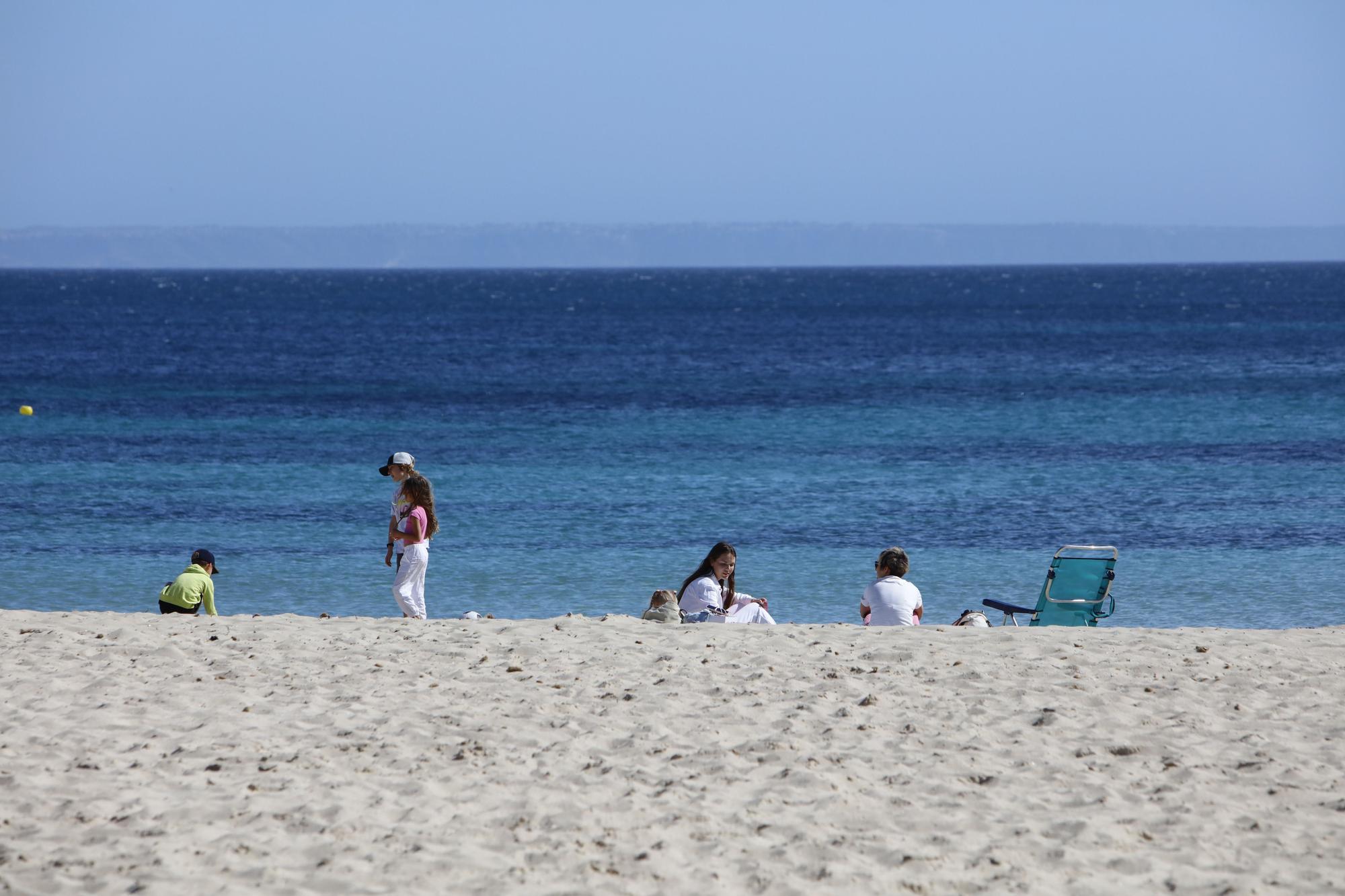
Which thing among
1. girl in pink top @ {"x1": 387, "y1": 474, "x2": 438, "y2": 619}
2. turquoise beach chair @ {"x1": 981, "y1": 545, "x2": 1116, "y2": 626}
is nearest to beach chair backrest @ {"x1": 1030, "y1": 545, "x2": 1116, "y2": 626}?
turquoise beach chair @ {"x1": 981, "y1": 545, "x2": 1116, "y2": 626}

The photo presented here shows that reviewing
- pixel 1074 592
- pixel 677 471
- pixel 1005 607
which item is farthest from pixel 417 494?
pixel 677 471

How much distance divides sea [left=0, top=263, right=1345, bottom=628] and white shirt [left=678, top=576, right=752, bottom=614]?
9.88ft

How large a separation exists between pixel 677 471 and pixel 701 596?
12.3m

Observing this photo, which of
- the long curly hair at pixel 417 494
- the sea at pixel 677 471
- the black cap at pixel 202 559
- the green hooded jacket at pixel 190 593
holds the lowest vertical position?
the sea at pixel 677 471

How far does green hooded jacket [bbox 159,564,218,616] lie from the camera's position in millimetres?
10031

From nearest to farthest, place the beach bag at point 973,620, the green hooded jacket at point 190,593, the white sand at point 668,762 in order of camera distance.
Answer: the white sand at point 668,762
the beach bag at point 973,620
the green hooded jacket at point 190,593

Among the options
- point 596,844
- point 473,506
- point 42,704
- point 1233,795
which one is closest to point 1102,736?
point 1233,795

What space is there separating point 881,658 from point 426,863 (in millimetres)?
3744

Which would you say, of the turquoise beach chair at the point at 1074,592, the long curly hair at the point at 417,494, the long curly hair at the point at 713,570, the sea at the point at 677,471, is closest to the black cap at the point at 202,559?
the long curly hair at the point at 417,494

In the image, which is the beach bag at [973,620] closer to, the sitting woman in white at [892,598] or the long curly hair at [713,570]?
the sitting woman in white at [892,598]

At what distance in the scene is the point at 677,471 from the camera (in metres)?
22.2

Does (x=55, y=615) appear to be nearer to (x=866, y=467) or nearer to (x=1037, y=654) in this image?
(x=1037, y=654)

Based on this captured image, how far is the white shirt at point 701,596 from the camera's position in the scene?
9.91 m

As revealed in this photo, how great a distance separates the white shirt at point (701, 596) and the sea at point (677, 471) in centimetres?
301
